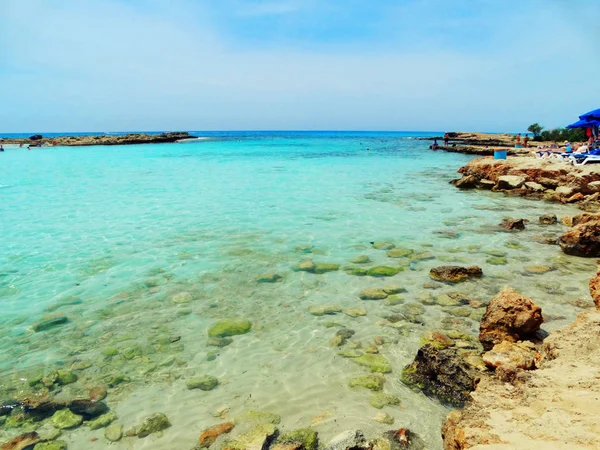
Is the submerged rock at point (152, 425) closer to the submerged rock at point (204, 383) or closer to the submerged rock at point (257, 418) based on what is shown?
the submerged rock at point (204, 383)

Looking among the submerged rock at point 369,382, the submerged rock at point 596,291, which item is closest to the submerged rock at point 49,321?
the submerged rock at point 369,382

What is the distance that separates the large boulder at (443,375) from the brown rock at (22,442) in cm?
394

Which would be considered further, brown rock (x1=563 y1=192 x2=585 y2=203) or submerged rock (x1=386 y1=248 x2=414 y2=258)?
brown rock (x1=563 y1=192 x2=585 y2=203)

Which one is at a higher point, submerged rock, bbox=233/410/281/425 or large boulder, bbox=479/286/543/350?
large boulder, bbox=479/286/543/350

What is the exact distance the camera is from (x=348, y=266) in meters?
8.16

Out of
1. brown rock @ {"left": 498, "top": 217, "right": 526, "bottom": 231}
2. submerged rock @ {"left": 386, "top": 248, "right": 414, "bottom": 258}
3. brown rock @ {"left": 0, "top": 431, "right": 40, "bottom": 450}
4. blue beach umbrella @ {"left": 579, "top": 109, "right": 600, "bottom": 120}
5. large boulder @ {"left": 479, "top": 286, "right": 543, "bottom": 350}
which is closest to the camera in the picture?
brown rock @ {"left": 0, "top": 431, "right": 40, "bottom": 450}

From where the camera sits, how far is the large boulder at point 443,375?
412 cm

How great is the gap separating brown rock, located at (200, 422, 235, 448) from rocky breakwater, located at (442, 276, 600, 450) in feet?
6.84

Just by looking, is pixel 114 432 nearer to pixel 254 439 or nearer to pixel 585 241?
pixel 254 439

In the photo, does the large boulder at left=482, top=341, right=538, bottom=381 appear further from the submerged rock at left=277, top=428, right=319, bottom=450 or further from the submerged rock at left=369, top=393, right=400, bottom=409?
the submerged rock at left=277, top=428, right=319, bottom=450

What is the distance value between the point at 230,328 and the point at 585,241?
317 inches

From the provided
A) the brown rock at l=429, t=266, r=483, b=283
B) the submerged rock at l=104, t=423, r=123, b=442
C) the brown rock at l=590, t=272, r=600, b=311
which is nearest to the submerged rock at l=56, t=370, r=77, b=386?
the submerged rock at l=104, t=423, r=123, b=442

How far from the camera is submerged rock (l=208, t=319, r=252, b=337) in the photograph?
221 inches

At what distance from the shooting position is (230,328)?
571 centimetres
